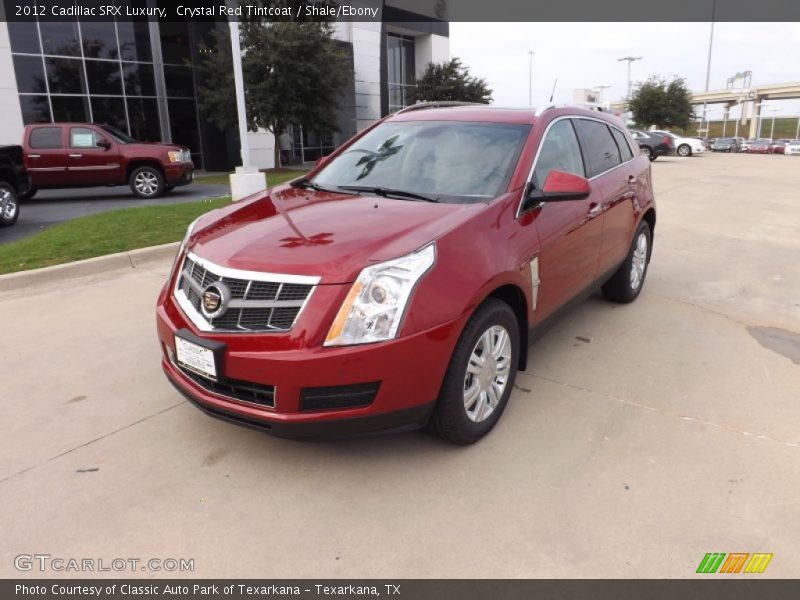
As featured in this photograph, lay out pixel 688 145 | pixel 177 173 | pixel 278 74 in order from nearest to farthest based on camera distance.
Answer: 1. pixel 177 173
2. pixel 278 74
3. pixel 688 145

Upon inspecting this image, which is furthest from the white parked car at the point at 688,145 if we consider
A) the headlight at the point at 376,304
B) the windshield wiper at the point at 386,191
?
the headlight at the point at 376,304

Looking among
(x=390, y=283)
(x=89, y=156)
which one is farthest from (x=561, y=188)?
(x=89, y=156)

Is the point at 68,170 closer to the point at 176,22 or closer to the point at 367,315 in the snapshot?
the point at 176,22

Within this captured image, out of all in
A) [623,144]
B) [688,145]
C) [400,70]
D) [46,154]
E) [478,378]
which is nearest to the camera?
[478,378]

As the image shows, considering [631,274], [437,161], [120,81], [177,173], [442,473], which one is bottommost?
[442,473]

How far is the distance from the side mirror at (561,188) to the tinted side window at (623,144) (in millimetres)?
2030

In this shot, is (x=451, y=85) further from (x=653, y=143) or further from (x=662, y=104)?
(x=662, y=104)

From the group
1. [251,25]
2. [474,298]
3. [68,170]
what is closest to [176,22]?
[251,25]

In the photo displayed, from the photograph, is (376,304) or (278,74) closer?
(376,304)

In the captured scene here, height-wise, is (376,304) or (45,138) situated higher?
(45,138)

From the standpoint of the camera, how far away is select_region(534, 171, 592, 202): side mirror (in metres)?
3.41

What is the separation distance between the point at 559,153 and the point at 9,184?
9.33 meters

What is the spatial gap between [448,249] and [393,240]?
0.87ft

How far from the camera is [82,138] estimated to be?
44.1 feet
